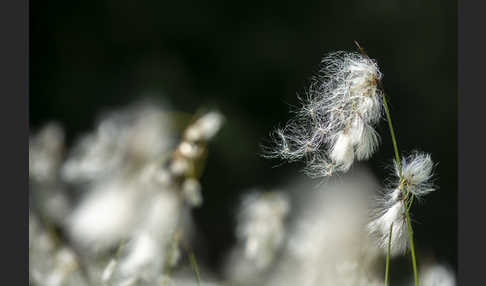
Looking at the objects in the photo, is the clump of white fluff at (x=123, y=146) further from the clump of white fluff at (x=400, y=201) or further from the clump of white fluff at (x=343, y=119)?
the clump of white fluff at (x=400, y=201)

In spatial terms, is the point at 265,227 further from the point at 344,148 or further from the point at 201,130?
the point at 344,148

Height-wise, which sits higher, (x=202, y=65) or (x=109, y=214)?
(x=202, y=65)

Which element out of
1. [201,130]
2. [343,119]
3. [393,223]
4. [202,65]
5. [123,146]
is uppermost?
[202,65]

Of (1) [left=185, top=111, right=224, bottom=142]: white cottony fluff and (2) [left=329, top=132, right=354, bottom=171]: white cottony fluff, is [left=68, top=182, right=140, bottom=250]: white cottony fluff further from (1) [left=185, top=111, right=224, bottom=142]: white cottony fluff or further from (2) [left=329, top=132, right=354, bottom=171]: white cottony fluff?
(2) [left=329, top=132, right=354, bottom=171]: white cottony fluff

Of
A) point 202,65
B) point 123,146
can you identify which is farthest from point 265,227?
point 202,65

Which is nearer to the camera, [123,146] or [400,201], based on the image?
[400,201]

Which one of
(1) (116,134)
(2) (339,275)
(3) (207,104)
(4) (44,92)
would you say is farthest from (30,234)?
(2) (339,275)

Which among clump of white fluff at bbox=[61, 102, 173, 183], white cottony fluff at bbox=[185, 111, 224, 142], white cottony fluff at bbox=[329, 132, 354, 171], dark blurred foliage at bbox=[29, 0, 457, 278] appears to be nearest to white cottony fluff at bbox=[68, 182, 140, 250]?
clump of white fluff at bbox=[61, 102, 173, 183]

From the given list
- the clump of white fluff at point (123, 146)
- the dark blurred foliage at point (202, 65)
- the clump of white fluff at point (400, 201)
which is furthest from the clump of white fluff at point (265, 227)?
the clump of white fluff at point (400, 201)
